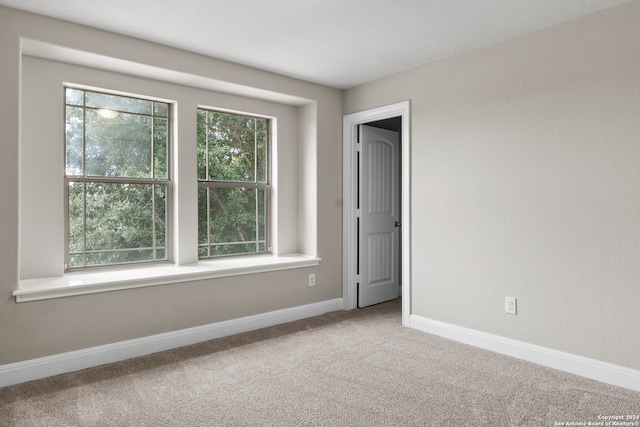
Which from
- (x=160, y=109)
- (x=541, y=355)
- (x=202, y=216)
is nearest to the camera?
(x=541, y=355)

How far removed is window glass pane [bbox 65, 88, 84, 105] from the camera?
3.13 m

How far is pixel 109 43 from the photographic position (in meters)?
2.92

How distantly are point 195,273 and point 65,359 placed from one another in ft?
3.45

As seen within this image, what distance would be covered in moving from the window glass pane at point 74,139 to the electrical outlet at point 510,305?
3.48 metres

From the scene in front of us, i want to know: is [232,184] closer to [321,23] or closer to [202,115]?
[202,115]

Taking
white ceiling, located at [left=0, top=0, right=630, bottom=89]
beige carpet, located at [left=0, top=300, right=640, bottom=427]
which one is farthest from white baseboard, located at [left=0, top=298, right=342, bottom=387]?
white ceiling, located at [left=0, top=0, right=630, bottom=89]

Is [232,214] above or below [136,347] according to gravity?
above

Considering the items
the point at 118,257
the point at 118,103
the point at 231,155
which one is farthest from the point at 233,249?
the point at 118,103

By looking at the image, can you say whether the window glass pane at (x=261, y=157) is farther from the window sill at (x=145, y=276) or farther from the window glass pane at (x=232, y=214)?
the window sill at (x=145, y=276)

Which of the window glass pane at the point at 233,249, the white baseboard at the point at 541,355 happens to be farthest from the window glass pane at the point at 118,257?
the white baseboard at the point at 541,355

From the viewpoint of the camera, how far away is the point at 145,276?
10.2 feet

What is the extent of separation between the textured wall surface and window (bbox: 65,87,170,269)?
2.33m

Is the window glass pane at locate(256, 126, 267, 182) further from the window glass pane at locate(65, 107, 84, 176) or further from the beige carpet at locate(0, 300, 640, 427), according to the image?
the beige carpet at locate(0, 300, 640, 427)

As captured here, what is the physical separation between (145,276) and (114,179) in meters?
0.86
